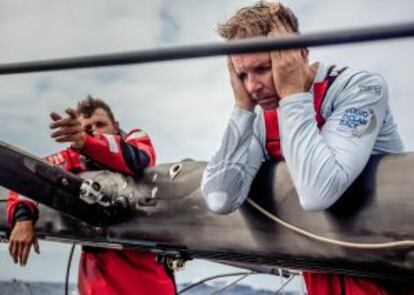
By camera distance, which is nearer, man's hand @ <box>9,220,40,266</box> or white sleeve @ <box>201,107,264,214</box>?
white sleeve @ <box>201,107,264,214</box>

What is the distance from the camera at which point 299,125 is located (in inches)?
51.7

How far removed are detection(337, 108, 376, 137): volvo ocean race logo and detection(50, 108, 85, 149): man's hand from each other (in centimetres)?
84

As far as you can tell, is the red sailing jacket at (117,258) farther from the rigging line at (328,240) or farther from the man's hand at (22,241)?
the rigging line at (328,240)

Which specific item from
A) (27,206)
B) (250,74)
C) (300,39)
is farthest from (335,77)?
(27,206)

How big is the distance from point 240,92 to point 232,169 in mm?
201

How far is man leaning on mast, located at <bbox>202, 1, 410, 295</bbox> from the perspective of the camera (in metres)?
1.30

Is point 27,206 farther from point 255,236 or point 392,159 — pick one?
point 392,159

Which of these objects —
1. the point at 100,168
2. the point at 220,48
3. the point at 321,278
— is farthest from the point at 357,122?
the point at 100,168

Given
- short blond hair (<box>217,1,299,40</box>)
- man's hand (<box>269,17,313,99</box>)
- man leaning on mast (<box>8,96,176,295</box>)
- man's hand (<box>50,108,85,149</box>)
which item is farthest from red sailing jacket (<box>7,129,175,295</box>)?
man's hand (<box>269,17,313,99</box>)

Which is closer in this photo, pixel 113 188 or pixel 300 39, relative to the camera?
pixel 300 39

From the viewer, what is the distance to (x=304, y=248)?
1.42 metres

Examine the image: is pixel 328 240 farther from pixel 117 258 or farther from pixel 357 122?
pixel 117 258

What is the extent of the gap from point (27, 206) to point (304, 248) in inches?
Result: 47.9

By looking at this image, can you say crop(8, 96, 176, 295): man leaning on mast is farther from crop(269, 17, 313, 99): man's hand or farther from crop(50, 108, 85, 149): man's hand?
crop(269, 17, 313, 99): man's hand
